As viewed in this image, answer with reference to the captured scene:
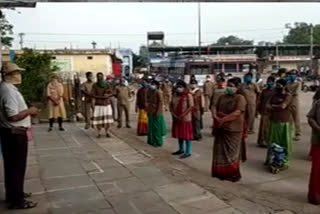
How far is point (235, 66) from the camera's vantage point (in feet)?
123

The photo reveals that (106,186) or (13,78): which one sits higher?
(13,78)

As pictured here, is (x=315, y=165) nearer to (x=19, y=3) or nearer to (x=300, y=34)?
(x=19, y=3)

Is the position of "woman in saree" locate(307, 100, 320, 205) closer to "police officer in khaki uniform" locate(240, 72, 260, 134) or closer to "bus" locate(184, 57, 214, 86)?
"police officer in khaki uniform" locate(240, 72, 260, 134)

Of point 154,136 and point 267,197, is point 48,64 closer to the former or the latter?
point 154,136

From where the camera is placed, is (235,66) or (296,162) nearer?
(296,162)

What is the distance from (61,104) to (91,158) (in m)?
4.14

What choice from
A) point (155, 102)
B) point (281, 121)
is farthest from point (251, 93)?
point (281, 121)

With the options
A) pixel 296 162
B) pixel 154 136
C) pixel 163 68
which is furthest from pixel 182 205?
pixel 163 68

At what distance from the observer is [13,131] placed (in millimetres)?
5242

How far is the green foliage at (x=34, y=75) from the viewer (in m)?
15.9

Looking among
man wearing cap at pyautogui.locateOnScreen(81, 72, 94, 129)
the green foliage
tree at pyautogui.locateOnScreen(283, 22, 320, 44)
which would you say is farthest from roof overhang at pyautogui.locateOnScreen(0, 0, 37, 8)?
tree at pyautogui.locateOnScreen(283, 22, 320, 44)

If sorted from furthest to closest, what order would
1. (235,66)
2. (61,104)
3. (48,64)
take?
(235,66)
(48,64)
(61,104)

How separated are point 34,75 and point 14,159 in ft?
36.4

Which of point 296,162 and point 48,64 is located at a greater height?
point 48,64
